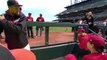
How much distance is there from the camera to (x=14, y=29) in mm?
4492

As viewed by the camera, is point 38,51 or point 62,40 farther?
point 62,40

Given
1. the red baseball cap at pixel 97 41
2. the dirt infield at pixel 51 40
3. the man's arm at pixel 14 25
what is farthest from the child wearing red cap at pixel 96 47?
the dirt infield at pixel 51 40

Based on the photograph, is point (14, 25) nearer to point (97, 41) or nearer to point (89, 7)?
point (97, 41)

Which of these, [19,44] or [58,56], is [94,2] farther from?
[19,44]

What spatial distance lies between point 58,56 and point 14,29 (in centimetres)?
351

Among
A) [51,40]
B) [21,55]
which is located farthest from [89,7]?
[21,55]

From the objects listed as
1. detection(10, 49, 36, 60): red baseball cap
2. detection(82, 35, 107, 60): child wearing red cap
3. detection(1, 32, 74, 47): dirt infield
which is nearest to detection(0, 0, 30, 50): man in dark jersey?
detection(82, 35, 107, 60): child wearing red cap

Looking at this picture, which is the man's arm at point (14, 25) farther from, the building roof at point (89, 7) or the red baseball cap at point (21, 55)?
the building roof at point (89, 7)

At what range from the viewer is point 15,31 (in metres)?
4.52

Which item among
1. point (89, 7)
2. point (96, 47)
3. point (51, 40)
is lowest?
point (51, 40)

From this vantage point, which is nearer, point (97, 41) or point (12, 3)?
point (97, 41)

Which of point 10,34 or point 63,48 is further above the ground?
point 10,34

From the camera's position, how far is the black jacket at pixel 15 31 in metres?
4.50

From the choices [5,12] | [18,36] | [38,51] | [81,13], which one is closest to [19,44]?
[18,36]
